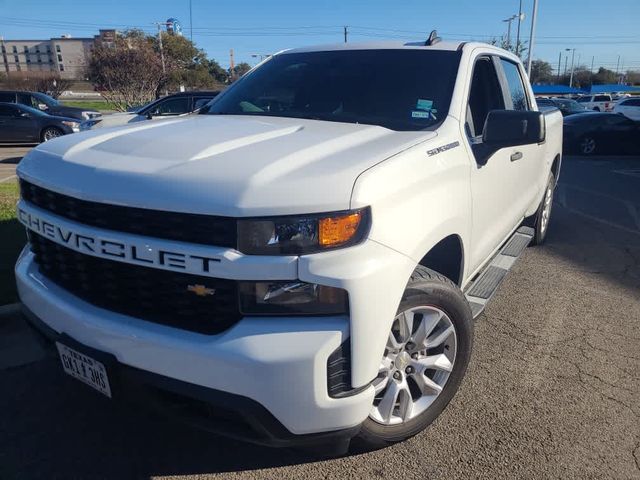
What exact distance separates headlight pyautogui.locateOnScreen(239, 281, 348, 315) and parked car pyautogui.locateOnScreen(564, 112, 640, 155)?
52.5 ft

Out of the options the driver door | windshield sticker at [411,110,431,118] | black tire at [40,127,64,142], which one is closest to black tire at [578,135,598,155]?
the driver door

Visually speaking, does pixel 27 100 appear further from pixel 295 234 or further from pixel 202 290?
pixel 295 234

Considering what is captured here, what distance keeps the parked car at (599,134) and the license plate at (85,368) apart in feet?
53.3

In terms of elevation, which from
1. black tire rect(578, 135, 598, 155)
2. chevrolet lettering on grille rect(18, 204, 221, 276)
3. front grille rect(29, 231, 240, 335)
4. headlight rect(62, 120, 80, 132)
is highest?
chevrolet lettering on grille rect(18, 204, 221, 276)

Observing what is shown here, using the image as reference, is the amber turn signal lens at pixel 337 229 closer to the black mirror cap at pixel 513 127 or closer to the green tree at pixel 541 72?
the black mirror cap at pixel 513 127

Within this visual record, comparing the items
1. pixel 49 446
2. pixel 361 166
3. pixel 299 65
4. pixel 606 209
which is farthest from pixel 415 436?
pixel 606 209

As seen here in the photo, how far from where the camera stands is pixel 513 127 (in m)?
2.80

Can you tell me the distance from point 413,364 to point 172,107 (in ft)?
37.4

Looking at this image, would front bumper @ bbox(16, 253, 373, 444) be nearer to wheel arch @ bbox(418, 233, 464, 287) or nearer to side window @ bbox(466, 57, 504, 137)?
wheel arch @ bbox(418, 233, 464, 287)

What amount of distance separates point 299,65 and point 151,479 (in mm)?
2724

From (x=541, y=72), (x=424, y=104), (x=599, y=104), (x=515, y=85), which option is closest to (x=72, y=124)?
(x=515, y=85)

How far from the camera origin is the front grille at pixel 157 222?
6.13ft

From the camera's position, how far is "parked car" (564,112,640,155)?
15.8 meters

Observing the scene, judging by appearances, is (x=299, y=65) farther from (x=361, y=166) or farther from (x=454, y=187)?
(x=361, y=166)
